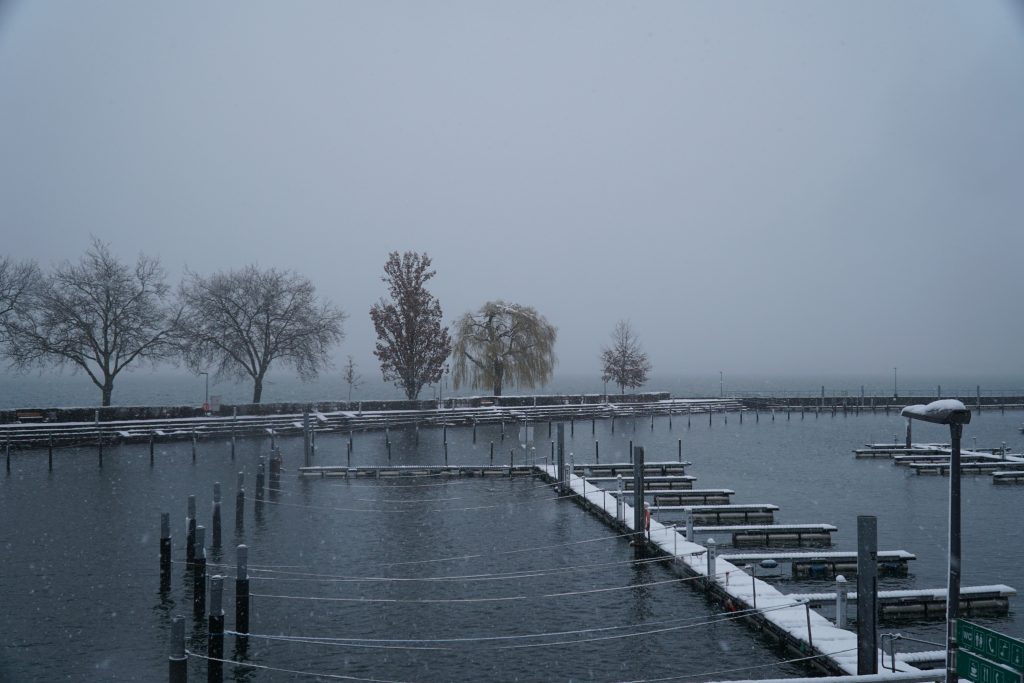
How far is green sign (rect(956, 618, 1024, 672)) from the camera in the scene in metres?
8.04

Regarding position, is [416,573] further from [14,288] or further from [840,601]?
[14,288]

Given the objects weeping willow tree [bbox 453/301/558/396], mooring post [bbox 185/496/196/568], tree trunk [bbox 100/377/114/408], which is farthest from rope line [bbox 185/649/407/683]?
weeping willow tree [bbox 453/301/558/396]

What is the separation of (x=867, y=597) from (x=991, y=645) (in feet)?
13.6

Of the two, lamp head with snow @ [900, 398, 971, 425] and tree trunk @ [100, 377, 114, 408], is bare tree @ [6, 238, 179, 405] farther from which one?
lamp head with snow @ [900, 398, 971, 425]

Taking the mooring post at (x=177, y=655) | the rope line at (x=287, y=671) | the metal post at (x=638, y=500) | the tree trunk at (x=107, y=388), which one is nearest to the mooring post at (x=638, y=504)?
the metal post at (x=638, y=500)

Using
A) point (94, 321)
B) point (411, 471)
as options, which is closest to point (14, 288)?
point (94, 321)

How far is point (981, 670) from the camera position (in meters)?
8.46

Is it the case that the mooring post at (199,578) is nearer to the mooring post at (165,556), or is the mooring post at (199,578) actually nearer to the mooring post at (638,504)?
the mooring post at (165,556)

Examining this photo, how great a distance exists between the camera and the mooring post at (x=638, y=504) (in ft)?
74.4

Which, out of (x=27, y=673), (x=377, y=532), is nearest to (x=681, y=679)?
(x=27, y=673)

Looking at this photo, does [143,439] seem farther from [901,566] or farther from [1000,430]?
[1000,430]

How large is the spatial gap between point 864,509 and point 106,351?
158ft

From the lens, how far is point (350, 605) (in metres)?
18.0

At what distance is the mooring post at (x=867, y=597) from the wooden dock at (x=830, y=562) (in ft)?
28.8
